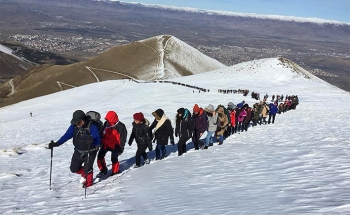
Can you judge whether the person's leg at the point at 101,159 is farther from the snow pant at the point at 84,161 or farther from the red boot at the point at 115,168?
the snow pant at the point at 84,161

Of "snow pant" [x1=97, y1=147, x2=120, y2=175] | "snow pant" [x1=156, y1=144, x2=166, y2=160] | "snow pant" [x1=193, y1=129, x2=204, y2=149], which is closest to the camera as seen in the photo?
"snow pant" [x1=97, y1=147, x2=120, y2=175]

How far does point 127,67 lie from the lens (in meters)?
128

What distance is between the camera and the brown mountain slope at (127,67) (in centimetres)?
11188

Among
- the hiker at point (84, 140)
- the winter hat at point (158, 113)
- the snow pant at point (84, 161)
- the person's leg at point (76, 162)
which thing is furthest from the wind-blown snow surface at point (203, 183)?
the winter hat at point (158, 113)

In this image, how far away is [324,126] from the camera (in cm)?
2170

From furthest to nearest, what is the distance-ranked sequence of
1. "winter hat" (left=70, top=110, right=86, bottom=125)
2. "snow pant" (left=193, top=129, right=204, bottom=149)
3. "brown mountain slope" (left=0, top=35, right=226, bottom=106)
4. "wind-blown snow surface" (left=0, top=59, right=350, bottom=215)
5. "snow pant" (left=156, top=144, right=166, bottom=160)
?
"brown mountain slope" (left=0, top=35, right=226, bottom=106)
"snow pant" (left=193, top=129, right=204, bottom=149)
"snow pant" (left=156, top=144, right=166, bottom=160)
"winter hat" (left=70, top=110, right=86, bottom=125)
"wind-blown snow surface" (left=0, top=59, right=350, bottom=215)

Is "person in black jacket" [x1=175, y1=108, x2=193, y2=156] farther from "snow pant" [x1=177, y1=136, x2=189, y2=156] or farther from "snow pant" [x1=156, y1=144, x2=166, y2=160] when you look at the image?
"snow pant" [x1=156, y1=144, x2=166, y2=160]

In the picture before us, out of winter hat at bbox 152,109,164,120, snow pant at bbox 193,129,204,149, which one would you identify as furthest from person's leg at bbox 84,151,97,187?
snow pant at bbox 193,129,204,149

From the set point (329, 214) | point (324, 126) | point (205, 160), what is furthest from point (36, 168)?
point (324, 126)

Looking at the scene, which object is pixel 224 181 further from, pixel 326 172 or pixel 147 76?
pixel 147 76

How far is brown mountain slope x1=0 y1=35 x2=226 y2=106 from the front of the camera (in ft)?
367

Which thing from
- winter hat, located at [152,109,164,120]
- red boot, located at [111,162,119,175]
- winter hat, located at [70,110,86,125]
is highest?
winter hat, located at [70,110,86,125]

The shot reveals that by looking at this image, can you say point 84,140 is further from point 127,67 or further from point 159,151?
point 127,67

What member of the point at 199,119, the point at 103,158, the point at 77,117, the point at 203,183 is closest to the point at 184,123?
the point at 199,119
